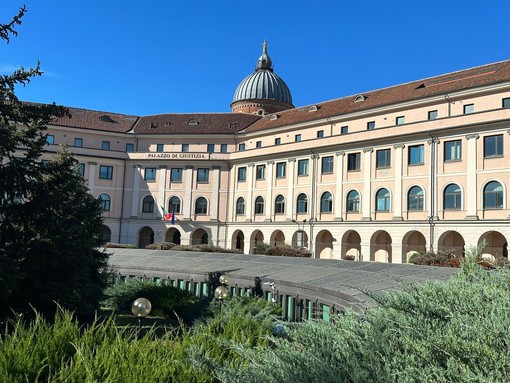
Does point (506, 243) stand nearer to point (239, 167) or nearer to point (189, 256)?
point (189, 256)

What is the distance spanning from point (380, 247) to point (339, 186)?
6858mm

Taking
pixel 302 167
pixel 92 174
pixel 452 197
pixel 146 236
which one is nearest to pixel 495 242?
pixel 452 197

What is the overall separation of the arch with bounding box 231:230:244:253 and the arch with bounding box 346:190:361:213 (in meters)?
15.7

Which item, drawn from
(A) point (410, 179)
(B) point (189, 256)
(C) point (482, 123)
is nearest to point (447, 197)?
(A) point (410, 179)

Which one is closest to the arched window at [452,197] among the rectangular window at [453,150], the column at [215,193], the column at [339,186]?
the rectangular window at [453,150]

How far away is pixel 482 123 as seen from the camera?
3828cm

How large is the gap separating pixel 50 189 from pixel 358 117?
123ft

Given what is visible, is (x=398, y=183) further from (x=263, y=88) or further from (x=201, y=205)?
(x=263, y=88)

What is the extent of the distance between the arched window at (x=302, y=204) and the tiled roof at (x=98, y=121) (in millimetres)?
26076

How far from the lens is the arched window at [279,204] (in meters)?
52.9

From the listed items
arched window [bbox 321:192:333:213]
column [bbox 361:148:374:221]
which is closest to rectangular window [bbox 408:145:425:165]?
column [bbox 361:148:374:221]

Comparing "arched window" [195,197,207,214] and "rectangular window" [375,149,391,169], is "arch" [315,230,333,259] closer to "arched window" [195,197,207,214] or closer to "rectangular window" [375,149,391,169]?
"rectangular window" [375,149,391,169]

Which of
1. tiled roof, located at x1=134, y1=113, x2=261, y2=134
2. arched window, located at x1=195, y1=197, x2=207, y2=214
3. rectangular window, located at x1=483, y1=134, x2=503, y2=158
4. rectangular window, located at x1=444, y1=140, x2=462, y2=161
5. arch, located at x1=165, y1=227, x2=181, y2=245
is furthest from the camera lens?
tiled roof, located at x1=134, y1=113, x2=261, y2=134

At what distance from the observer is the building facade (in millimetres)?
39344
